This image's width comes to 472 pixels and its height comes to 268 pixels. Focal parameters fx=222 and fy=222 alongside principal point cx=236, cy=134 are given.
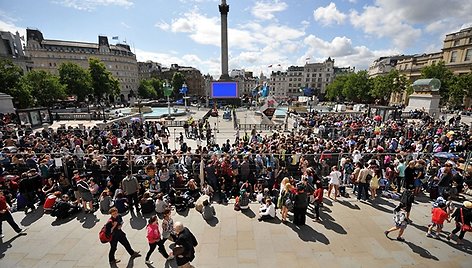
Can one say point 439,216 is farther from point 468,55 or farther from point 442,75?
point 468,55

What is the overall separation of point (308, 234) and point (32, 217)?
9.46 meters

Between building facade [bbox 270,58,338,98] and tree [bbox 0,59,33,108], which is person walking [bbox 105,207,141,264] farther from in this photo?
building facade [bbox 270,58,338,98]

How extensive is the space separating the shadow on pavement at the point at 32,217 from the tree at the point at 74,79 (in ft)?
164

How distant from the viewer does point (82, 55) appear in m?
84.1

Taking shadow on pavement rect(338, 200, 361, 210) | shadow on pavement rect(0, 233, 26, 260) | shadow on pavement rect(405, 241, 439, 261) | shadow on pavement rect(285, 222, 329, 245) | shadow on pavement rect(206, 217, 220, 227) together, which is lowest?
shadow on pavement rect(0, 233, 26, 260)

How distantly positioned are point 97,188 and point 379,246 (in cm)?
1018

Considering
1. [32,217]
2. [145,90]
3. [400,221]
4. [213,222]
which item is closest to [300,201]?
[400,221]

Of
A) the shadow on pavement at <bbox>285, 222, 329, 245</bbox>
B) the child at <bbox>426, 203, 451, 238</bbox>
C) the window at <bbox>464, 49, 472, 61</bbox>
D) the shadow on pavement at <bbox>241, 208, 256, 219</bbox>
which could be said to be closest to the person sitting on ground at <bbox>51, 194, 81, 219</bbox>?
the shadow on pavement at <bbox>241, 208, 256, 219</bbox>

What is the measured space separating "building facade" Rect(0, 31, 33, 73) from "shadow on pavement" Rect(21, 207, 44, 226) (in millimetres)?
75765

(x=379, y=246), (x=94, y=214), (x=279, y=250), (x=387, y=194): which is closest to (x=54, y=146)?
(x=94, y=214)

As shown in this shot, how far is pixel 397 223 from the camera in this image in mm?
6340

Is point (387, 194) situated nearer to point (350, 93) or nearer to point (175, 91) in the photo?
point (350, 93)

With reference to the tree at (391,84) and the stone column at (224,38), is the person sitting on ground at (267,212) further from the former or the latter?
the stone column at (224,38)

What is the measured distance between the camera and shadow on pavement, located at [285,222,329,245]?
6.54 metres
